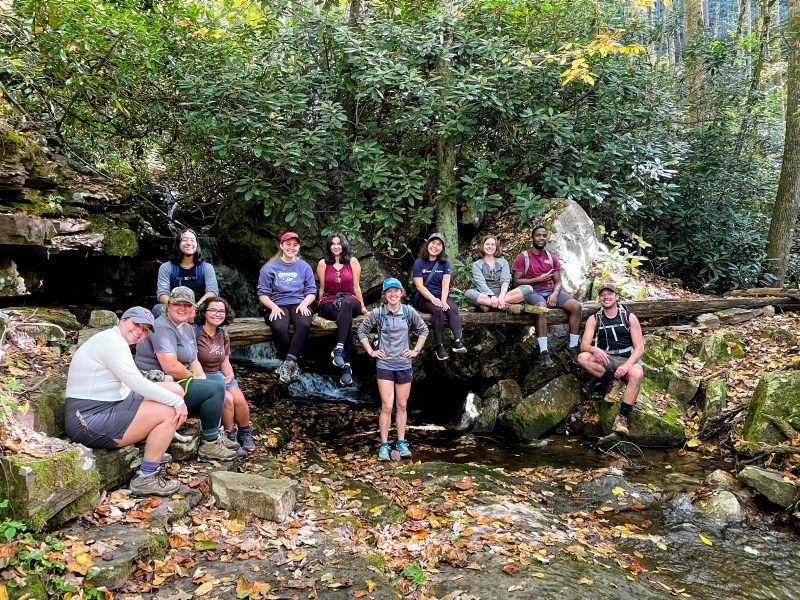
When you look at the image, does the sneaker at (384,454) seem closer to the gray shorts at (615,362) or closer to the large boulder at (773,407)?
the gray shorts at (615,362)

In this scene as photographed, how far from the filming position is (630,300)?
29.8 ft

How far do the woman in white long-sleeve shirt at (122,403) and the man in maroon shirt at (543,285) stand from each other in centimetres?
552

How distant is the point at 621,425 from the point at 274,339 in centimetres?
505

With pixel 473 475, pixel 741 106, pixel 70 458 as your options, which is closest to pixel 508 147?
pixel 741 106

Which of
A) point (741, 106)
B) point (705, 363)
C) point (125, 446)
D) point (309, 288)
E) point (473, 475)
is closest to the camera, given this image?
point (125, 446)

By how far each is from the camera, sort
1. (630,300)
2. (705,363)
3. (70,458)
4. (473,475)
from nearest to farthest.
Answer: (70,458), (473,475), (705,363), (630,300)

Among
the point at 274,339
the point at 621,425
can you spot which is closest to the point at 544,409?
the point at 621,425

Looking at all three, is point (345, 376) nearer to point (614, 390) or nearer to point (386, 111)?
point (614, 390)

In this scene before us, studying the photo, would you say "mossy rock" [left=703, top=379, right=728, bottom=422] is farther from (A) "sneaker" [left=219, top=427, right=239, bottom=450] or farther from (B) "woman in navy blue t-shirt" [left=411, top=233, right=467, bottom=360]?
(A) "sneaker" [left=219, top=427, right=239, bottom=450]

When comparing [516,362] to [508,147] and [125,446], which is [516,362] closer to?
[508,147]

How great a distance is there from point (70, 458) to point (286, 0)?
8.85 metres

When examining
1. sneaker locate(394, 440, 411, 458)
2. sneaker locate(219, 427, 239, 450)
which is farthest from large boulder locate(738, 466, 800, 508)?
sneaker locate(219, 427, 239, 450)

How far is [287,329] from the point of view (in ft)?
23.9

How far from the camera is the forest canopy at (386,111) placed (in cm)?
907
